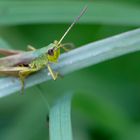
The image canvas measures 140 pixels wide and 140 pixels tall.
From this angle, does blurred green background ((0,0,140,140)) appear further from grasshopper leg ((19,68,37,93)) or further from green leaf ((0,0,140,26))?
grasshopper leg ((19,68,37,93))

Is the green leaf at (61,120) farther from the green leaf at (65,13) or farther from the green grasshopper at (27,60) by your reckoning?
the green leaf at (65,13)

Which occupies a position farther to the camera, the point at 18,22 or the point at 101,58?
the point at 18,22

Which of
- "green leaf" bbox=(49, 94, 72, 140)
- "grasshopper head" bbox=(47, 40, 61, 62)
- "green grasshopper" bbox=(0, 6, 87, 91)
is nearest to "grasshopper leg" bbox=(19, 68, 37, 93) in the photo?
"green grasshopper" bbox=(0, 6, 87, 91)

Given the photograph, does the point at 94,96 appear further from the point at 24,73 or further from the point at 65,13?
the point at 65,13

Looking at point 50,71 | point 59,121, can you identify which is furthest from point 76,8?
point 59,121

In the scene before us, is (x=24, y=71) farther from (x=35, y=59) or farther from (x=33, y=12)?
(x=33, y=12)
